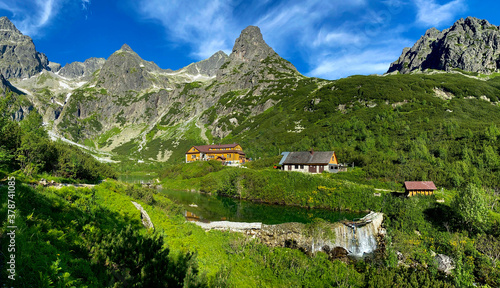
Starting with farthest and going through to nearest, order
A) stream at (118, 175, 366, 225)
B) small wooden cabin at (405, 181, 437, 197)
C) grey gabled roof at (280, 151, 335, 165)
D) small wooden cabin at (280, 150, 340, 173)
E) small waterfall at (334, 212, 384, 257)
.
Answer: grey gabled roof at (280, 151, 335, 165)
small wooden cabin at (280, 150, 340, 173)
small wooden cabin at (405, 181, 437, 197)
stream at (118, 175, 366, 225)
small waterfall at (334, 212, 384, 257)

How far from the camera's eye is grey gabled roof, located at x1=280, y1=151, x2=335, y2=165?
65662 mm

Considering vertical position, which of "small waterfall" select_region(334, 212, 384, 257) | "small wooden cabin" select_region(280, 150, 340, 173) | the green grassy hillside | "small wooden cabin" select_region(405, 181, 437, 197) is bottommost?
"small waterfall" select_region(334, 212, 384, 257)

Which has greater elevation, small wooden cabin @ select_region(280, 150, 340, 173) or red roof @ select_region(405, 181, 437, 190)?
small wooden cabin @ select_region(280, 150, 340, 173)

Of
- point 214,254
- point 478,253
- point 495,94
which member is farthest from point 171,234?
point 495,94

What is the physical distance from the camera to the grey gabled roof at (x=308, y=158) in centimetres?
6566

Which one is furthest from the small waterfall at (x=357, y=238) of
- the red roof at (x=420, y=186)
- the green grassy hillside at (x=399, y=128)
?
the green grassy hillside at (x=399, y=128)

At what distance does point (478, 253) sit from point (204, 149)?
10160 cm

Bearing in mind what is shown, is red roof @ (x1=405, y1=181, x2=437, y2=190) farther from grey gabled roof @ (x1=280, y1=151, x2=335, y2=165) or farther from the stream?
grey gabled roof @ (x1=280, y1=151, x2=335, y2=165)

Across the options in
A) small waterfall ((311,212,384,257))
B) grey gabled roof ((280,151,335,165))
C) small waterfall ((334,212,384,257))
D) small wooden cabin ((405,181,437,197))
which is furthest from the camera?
grey gabled roof ((280,151,335,165))

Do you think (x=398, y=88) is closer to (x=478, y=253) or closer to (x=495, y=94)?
(x=495, y=94)

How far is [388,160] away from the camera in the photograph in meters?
60.1

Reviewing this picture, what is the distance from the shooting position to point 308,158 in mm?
68625

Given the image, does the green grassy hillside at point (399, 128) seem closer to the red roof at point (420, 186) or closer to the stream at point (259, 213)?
the red roof at point (420, 186)

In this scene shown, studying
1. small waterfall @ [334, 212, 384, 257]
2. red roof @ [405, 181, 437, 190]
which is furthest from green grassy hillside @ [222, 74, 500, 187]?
small waterfall @ [334, 212, 384, 257]
